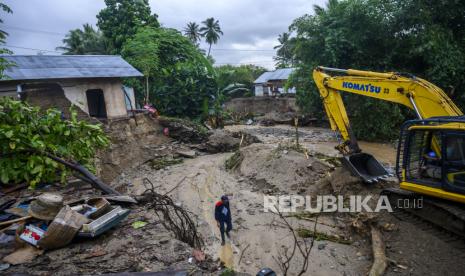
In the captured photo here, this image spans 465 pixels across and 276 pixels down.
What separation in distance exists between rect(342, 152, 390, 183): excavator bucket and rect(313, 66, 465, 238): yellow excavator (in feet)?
0.08

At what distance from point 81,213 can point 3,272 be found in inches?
50.3

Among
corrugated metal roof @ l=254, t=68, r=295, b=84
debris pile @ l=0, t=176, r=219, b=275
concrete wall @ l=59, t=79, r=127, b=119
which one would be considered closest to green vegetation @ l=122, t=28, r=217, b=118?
concrete wall @ l=59, t=79, r=127, b=119

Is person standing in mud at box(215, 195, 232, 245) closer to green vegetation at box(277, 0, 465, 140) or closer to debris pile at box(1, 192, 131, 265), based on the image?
debris pile at box(1, 192, 131, 265)

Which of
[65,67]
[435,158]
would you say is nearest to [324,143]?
[435,158]

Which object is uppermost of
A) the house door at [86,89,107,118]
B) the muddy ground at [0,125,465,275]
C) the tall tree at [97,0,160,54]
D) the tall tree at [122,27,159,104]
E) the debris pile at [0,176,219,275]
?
the tall tree at [97,0,160,54]

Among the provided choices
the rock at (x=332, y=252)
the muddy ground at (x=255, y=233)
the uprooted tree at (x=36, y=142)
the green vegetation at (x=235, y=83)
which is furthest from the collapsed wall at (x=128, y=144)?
the green vegetation at (x=235, y=83)

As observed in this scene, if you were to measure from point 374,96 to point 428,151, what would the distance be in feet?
6.74

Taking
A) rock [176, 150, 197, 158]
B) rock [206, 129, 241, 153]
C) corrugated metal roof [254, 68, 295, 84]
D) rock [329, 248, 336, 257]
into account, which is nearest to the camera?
rock [329, 248, 336, 257]

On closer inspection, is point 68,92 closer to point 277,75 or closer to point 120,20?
point 120,20

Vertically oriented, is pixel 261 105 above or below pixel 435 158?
above

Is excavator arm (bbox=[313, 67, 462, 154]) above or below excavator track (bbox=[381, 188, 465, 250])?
above

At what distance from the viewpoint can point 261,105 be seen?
99.7 feet

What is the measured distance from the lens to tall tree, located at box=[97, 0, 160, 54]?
2284cm

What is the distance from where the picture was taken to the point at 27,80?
12234 millimetres
